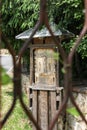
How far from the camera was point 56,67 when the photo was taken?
11.9 ft

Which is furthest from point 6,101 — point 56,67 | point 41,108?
point 56,67

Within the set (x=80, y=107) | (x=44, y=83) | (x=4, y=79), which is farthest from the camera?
(x=44, y=83)

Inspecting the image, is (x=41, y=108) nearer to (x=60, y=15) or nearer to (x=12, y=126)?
(x=12, y=126)

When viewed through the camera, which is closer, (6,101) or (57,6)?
(57,6)

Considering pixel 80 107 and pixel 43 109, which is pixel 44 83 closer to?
pixel 43 109

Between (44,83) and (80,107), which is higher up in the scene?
(44,83)

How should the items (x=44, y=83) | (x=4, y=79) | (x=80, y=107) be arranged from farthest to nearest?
(x=44, y=83)
(x=80, y=107)
(x=4, y=79)

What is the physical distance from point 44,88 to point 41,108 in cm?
25

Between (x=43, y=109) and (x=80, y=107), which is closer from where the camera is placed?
(x=80, y=107)

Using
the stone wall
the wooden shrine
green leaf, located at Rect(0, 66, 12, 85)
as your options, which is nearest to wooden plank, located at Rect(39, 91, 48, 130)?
the wooden shrine

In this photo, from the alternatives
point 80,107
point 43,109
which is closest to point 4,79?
point 80,107

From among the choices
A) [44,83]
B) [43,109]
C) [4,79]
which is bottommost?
[43,109]

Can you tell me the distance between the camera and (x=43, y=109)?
3.68 meters

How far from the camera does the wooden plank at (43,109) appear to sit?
363 cm
